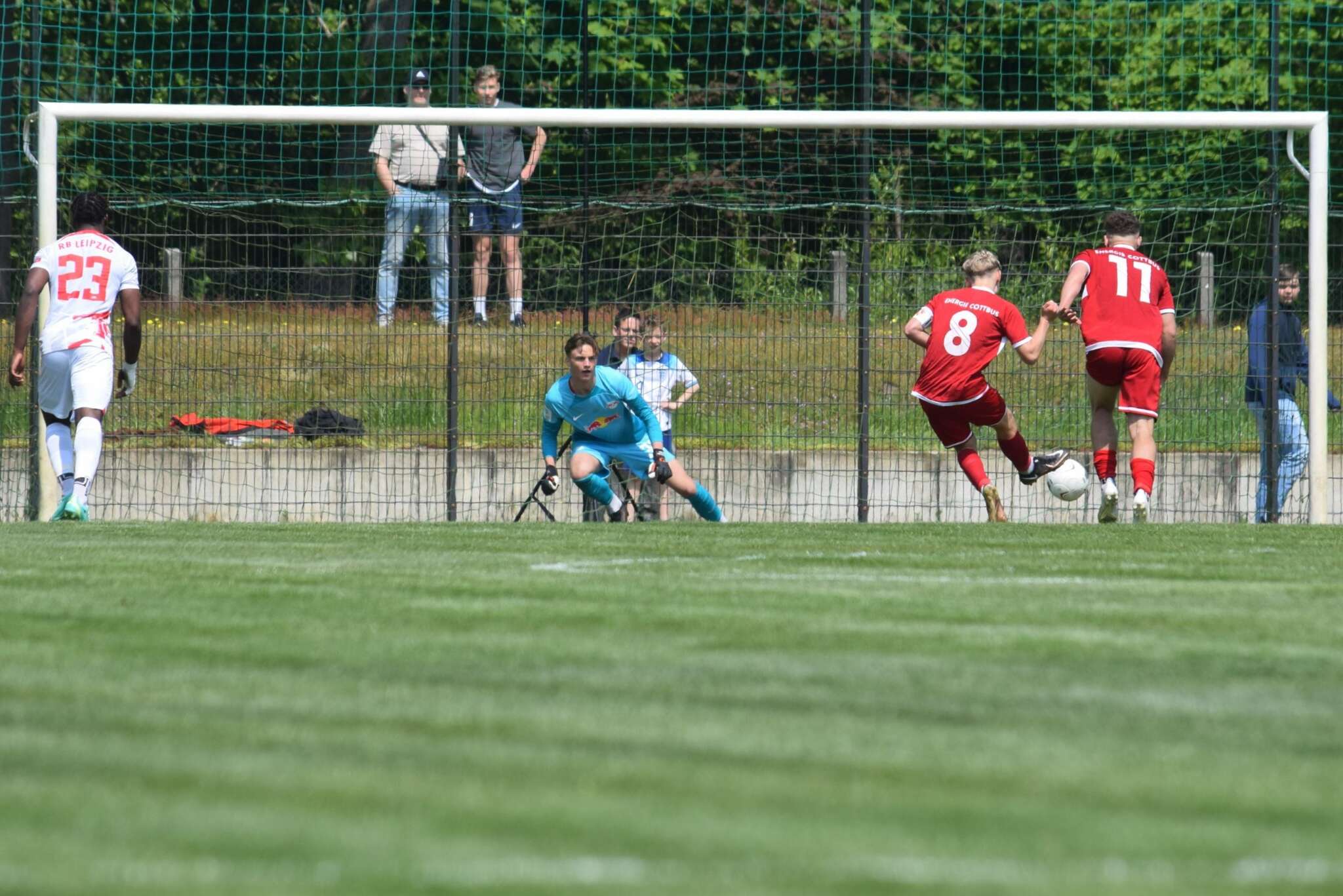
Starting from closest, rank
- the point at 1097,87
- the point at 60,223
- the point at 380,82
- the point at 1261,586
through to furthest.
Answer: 1. the point at 1261,586
2. the point at 60,223
3. the point at 380,82
4. the point at 1097,87

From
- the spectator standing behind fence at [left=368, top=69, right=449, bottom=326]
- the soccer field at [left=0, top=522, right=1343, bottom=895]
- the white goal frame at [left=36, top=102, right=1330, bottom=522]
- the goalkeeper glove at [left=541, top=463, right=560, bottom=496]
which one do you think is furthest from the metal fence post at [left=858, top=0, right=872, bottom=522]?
→ the soccer field at [left=0, top=522, right=1343, bottom=895]

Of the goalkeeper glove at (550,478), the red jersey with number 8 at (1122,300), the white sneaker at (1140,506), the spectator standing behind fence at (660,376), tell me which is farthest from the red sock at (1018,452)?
the goalkeeper glove at (550,478)

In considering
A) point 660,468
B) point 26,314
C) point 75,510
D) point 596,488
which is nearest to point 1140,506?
point 660,468

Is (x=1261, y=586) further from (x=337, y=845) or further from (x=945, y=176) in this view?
(x=945, y=176)

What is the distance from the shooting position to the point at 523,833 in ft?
9.82

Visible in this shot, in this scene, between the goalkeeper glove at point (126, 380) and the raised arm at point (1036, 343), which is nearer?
the goalkeeper glove at point (126, 380)

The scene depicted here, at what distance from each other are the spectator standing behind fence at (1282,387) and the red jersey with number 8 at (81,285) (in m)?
7.71

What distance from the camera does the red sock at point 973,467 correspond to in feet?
38.9

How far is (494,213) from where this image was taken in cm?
1362

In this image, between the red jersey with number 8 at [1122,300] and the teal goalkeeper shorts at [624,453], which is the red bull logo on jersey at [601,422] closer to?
the teal goalkeeper shorts at [624,453]

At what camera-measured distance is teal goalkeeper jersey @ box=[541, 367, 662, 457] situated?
12.4 meters

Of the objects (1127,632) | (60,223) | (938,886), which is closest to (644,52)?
(60,223)

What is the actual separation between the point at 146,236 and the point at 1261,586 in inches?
363

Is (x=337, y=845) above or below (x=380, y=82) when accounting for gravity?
below
